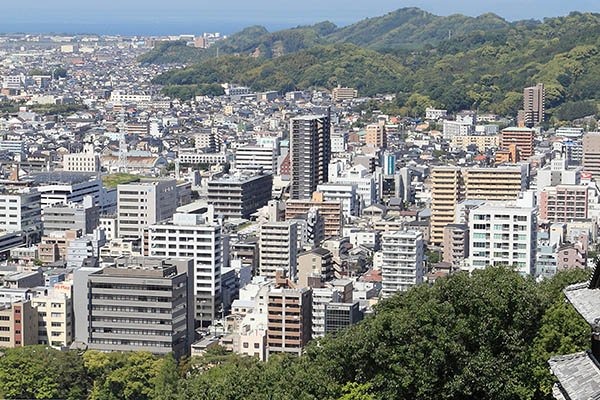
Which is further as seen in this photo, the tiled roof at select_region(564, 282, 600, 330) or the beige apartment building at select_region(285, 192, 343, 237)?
the beige apartment building at select_region(285, 192, 343, 237)

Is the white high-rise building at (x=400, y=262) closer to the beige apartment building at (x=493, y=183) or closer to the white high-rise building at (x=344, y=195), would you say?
the beige apartment building at (x=493, y=183)

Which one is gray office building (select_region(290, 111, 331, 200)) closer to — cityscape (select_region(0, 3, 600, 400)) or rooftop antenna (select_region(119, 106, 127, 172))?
cityscape (select_region(0, 3, 600, 400))

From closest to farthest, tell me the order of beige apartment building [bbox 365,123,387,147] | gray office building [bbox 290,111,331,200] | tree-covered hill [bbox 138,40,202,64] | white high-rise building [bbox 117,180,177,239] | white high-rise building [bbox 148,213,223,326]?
white high-rise building [bbox 148,213,223,326]
white high-rise building [bbox 117,180,177,239]
gray office building [bbox 290,111,331,200]
beige apartment building [bbox 365,123,387,147]
tree-covered hill [bbox 138,40,202,64]

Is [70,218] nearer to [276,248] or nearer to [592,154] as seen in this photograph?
[276,248]

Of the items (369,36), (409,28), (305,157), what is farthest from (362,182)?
(369,36)

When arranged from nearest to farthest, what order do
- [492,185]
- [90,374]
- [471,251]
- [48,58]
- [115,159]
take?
1. [90,374]
2. [471,251]
3. [492,185]
4. [115,159]
5. [48,58]

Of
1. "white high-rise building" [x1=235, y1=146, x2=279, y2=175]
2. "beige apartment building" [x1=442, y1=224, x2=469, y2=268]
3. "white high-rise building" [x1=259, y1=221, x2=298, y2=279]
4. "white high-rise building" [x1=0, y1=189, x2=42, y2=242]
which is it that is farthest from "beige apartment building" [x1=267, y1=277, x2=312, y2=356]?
"white high-rise building" [x1=235, y1=146, x2=279, y2=175]

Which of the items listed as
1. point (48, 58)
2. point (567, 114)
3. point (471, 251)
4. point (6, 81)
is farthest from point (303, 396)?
point (48, 58)

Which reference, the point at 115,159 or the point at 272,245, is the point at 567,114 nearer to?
the point at 115,159
